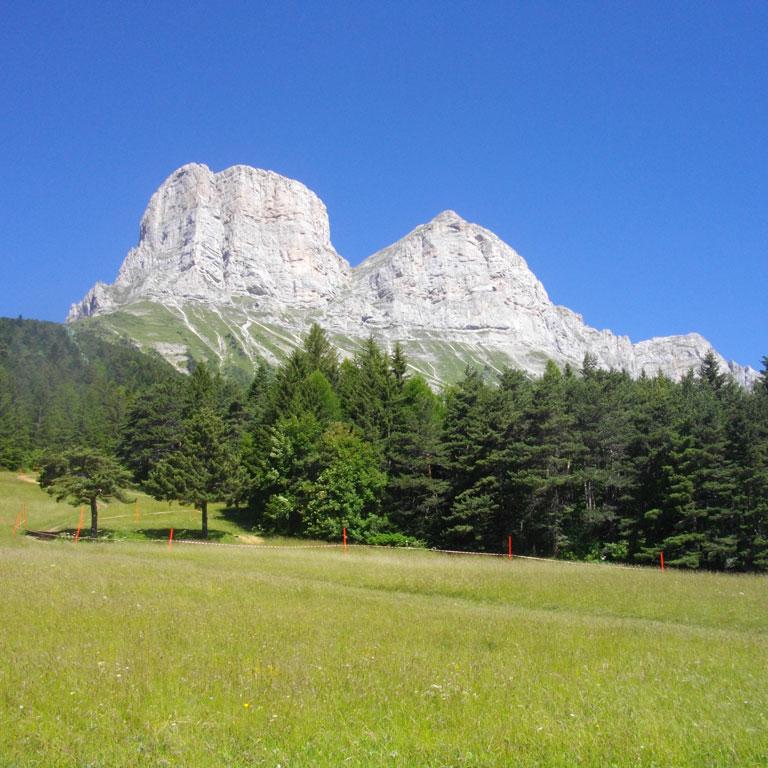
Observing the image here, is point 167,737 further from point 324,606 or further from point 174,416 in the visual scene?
point 174,416

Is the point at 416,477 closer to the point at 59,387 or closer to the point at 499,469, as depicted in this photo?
the point at 499,469

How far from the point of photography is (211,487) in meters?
51.2

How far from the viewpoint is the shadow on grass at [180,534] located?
49438 mm

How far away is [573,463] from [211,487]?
28.8 m

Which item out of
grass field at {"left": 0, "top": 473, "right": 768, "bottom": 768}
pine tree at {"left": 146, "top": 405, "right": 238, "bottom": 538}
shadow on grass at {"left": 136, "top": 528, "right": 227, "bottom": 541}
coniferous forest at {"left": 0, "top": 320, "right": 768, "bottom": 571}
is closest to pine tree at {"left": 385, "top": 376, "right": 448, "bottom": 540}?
coniferous forest at {"left": 0, "top": 320, "right": 768, "bottom": 571}

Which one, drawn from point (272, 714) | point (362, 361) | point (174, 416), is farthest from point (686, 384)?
point (272, 714)

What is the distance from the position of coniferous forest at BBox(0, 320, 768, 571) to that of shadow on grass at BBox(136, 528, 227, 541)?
5.27 ft

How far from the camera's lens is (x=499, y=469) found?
171 ft

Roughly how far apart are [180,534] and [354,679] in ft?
147

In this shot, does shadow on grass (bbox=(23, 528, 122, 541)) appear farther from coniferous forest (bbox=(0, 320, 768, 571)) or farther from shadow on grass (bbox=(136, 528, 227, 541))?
coniferous forest (bbox=(0, 320, 768, 571))

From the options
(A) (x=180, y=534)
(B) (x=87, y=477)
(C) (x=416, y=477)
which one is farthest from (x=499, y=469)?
(B) (x=87, y=477)

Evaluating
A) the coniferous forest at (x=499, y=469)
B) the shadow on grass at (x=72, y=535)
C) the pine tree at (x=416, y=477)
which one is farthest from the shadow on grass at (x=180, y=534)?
the pine tree at (x=416, y=477)

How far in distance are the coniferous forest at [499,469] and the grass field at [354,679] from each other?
27230 mm

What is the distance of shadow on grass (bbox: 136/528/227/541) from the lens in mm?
49438
